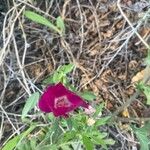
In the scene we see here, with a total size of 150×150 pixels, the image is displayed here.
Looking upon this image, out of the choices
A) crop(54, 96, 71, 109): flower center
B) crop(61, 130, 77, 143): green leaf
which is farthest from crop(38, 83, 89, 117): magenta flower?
crop(61, 130, 77, 143): green leaf

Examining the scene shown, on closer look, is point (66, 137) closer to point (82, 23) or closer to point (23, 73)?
point (23, 73)

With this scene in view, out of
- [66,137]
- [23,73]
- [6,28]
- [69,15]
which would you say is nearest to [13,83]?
[23,73]

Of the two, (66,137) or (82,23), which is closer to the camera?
(66,137)

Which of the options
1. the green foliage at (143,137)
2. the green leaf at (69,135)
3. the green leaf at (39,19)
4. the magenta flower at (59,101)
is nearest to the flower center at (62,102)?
the magenta flower at (59,101)

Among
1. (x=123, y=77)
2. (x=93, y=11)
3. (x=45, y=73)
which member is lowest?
(x=123, y=77)

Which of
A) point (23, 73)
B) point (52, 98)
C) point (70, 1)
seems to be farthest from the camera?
point (70, 1)

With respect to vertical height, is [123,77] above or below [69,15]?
below

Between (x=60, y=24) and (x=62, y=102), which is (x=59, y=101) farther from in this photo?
(x=60, y=24)
